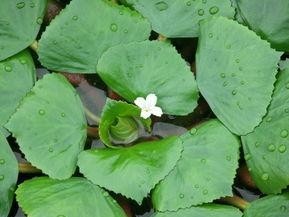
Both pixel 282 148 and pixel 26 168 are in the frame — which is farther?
pixel 26 168

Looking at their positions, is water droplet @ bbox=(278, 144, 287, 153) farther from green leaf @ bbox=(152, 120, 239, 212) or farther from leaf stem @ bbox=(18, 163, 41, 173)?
leaf stem @ bbox=(18, 163, 41, 173)

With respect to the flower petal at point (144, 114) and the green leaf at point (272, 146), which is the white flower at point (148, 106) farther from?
the green leaf at point (272, 146)

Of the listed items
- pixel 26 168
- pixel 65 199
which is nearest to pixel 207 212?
pixel 65 199

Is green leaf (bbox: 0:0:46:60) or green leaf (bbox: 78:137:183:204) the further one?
green leaf (bbox: 0:0:46:60)

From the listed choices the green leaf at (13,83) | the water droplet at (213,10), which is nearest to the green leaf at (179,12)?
the water droplet at (213,10)

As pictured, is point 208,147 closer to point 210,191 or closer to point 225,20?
point 210,191

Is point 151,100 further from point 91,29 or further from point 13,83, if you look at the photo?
point 13,83

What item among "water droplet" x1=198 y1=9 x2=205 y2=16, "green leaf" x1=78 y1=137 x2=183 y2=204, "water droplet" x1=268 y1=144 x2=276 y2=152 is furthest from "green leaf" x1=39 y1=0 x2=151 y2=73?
"water droplet" x1=268 y1=144 x2=276 y2=152
